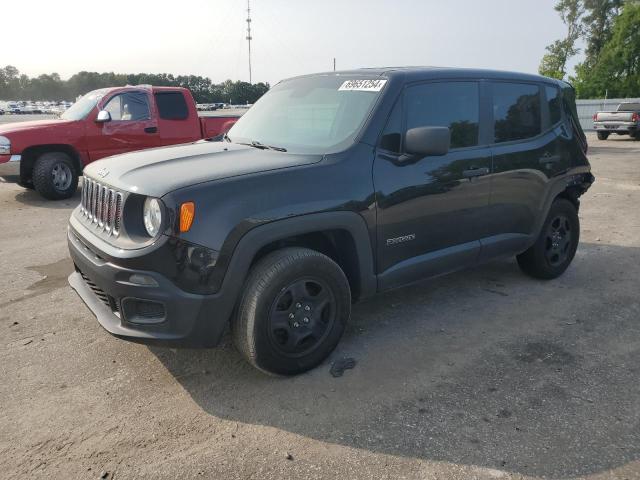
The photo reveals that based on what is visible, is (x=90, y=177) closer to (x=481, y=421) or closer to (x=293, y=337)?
(x=293, y=337)

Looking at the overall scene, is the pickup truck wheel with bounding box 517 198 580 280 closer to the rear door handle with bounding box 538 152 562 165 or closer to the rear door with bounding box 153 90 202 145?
the rear door handle with bounding box 538 152 562 165

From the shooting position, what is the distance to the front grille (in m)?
2.99

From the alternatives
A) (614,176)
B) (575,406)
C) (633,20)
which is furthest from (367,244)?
(633,20)

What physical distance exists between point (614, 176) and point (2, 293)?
11.9m

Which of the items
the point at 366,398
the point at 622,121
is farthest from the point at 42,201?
the point at 622,121

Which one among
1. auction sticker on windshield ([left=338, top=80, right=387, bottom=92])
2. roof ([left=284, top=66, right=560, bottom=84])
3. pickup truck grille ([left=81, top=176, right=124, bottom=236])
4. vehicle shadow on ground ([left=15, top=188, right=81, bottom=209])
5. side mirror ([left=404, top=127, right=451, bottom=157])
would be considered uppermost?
roof ([left=284, top=66, right=560, bottom=84])

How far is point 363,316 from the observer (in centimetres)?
423

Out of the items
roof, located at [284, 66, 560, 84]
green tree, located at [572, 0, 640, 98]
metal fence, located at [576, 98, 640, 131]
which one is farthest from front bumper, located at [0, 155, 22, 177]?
green tree, located at [572, 0, 640, 98]

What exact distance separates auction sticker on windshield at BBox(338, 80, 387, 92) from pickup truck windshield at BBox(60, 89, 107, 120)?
703cm

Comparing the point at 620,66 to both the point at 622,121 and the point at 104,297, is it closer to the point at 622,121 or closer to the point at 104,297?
the point at 622,121

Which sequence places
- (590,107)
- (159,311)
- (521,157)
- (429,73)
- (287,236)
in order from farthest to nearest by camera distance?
(590,107), (521,157), (429,73), (287,236), (159,311)

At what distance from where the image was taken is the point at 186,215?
109 inches

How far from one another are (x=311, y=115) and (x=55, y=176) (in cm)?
684

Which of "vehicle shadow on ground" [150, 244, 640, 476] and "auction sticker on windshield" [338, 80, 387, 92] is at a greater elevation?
"auction sticker on windshield" [338, 80, 387, 92]
